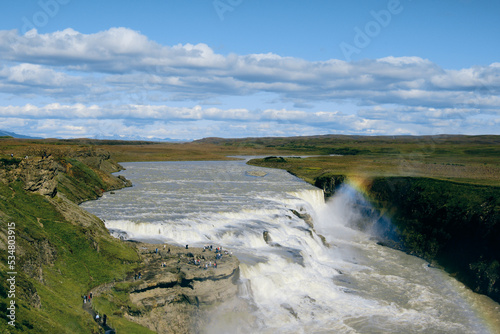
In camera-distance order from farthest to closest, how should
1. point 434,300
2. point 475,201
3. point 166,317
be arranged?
1. point 475,201
2. point 434,300
3. point 166,317

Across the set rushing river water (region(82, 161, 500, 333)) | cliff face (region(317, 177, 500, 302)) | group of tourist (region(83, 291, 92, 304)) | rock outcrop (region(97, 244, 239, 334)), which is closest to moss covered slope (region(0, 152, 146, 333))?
group of tourist (region(83, 291, 92, 304))

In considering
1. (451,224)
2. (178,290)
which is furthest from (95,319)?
(451,224)

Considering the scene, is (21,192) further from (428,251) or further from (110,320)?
(428,251)

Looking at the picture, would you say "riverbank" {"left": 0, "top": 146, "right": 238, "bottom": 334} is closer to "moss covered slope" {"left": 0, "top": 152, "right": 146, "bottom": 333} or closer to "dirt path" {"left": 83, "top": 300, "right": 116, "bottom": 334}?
"moss covered slope" {"left": 0, "top": 152, "right": 146, "bottom": 333}

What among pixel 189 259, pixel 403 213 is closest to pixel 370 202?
pixel 403 213

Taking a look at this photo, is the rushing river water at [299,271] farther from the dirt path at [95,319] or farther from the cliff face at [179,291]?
the dirt path at [95,319]
